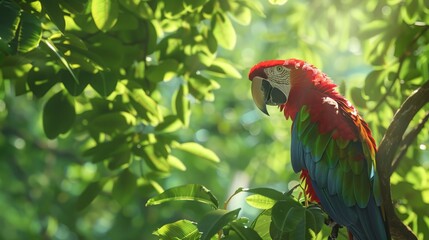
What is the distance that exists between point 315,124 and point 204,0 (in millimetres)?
851

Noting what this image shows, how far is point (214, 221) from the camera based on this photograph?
2227mm

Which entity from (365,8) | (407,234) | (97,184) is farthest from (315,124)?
(365,8)

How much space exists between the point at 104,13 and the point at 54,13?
0.94 ft

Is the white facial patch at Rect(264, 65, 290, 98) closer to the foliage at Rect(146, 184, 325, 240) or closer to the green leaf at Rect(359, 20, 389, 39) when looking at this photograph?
the foliage at Rect(146, 184, 325, 240)

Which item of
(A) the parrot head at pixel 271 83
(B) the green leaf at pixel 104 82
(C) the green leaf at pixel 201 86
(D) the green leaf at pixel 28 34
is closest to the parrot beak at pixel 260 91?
(A) the parrot head at pixel 271 83

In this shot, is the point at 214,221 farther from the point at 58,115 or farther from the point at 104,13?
the point at 58,115

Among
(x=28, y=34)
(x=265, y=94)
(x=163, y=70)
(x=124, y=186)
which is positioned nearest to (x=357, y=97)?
(x=265, y=94)

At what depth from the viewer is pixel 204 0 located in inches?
127

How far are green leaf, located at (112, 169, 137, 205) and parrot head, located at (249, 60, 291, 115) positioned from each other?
2.92 ft

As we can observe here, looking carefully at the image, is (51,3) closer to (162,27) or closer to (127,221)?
(162,27)

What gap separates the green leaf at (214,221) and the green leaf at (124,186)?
1499 mm

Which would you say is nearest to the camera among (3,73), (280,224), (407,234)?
(280,224)

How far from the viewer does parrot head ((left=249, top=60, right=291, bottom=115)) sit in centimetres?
323

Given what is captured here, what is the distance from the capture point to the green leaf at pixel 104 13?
2924 mm
